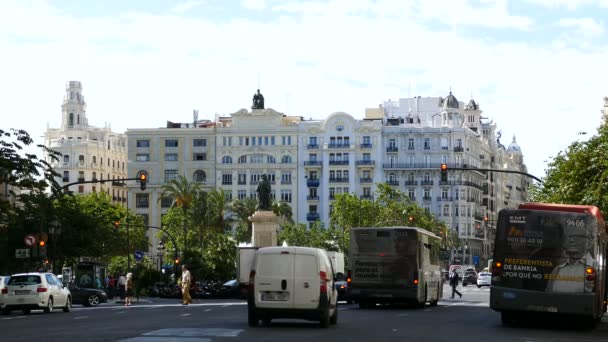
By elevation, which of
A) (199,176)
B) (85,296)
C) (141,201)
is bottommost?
→ (85,296)

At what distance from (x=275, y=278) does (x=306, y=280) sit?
68 cm

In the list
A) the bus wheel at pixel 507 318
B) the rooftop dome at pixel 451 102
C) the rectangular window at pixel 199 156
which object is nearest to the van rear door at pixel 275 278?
the bus wheel at pixel 507 318

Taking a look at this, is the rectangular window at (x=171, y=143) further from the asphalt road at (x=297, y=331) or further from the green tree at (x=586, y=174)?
the asphalt road at (x=297, y=331)

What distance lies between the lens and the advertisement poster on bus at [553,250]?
3128 cm

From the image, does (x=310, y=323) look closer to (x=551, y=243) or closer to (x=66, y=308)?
(x=551, y=243)

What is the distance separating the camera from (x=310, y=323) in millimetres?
33062

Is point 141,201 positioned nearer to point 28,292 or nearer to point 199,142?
point 199,142

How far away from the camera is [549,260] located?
31.3 m

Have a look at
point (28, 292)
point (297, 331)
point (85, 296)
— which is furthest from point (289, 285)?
point (85, 296)

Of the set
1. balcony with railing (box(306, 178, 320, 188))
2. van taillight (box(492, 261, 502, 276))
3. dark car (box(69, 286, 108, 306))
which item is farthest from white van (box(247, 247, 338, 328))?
balcony with railing (box(306, 178, 320, 188))

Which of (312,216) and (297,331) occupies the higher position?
(312,216)

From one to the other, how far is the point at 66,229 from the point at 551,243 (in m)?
57.1

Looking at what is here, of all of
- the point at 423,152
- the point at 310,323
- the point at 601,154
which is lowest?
the point at 310,323

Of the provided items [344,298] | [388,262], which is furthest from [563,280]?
[344,298]
